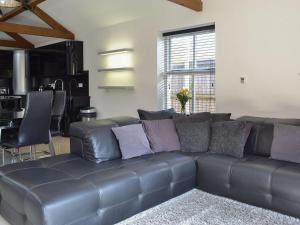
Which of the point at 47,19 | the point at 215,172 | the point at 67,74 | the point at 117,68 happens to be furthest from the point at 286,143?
the point at 47,19

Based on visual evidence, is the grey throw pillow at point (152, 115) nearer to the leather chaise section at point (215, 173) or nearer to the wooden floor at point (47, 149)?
the leather chaise section at point (215, 173)

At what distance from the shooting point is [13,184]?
7.70 ft

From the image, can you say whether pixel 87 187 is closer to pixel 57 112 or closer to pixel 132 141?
pixel 132 141

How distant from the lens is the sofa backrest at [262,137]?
→ 3.18 m

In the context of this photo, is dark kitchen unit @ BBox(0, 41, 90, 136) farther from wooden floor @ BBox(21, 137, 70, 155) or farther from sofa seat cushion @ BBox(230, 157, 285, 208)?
sofa seat cushion @ BBox(230, 157, 285, 208)

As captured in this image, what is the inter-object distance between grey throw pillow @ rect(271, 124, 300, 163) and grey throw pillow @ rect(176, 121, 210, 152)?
0.76 metres

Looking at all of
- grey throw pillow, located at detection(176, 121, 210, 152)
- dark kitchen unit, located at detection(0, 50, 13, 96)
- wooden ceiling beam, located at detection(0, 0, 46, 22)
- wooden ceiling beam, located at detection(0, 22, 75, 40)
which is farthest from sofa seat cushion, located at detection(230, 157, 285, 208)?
dark kitchen unit, located at detection(0, 50, 13, 96)

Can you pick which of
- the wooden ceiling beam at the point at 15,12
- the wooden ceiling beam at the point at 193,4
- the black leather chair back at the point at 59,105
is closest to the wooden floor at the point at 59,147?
the black leather chair back at the point at 59,105

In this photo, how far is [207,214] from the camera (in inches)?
105

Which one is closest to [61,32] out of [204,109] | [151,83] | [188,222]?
[151,83]

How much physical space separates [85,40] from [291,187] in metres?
5.42

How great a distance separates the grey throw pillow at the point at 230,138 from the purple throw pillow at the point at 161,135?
17.5 inches

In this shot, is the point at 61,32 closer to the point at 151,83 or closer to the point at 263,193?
the point at 151,83

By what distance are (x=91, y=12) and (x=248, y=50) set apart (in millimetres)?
3272
